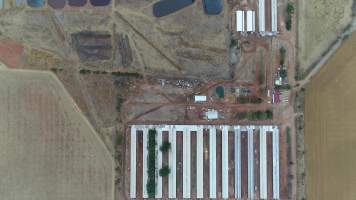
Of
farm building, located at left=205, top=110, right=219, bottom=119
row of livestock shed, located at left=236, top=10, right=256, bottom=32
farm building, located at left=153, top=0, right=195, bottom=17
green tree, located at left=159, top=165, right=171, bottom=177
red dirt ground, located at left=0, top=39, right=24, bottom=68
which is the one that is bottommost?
green tree, located at left=159, top=165, right=171, bottom=177

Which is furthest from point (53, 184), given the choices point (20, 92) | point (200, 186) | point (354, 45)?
point (354, 45)

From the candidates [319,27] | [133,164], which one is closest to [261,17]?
[319,27]

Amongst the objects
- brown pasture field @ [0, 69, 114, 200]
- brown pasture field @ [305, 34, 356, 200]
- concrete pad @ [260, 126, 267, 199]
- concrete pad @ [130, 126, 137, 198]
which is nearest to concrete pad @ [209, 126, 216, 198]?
concrete pad @ [260, 126, 267, 199]

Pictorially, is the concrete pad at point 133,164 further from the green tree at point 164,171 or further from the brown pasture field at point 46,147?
the green tree at point 164,171

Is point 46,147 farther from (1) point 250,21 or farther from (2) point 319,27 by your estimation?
(2) point 319,27

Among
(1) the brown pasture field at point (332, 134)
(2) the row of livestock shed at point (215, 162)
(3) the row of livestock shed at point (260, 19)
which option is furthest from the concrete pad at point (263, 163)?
(3) the row of livestock shed at point (260, 19)

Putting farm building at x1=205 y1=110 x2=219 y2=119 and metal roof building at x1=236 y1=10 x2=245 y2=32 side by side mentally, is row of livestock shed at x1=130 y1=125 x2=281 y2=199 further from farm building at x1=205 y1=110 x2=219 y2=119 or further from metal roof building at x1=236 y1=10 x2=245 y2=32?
metal roof building at x1=236 y1=10 x2=245 y2=32
